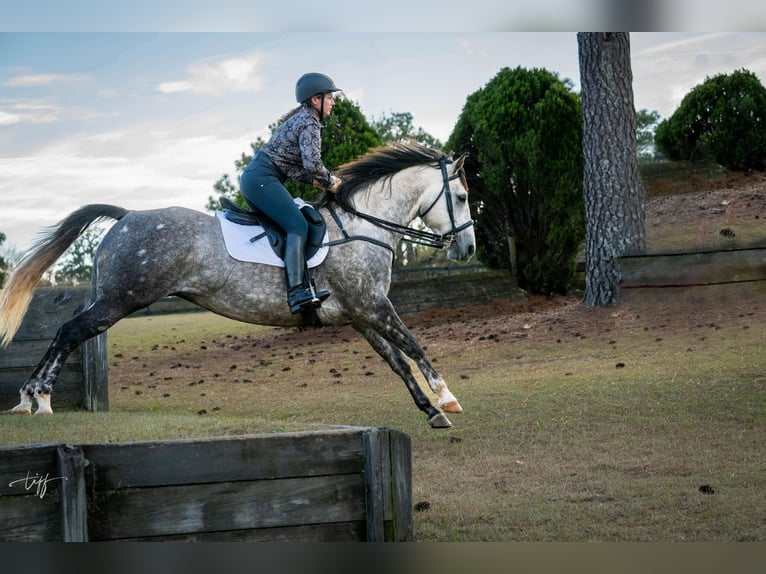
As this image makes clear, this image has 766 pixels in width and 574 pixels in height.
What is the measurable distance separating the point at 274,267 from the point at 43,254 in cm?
99

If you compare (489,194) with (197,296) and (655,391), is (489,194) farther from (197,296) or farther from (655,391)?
(197,296)

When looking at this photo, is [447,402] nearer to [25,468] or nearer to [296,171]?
[296,171]

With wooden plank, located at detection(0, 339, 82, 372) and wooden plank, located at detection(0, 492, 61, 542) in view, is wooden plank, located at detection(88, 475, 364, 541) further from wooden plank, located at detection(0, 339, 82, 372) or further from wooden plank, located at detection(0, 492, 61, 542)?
wooden plank, located at detection(0, 339, 82, 372)

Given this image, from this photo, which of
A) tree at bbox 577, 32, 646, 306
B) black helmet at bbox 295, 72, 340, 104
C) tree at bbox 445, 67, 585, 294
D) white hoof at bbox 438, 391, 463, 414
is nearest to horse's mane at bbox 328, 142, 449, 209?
black helmet at bbox 295, 72, 340, 104

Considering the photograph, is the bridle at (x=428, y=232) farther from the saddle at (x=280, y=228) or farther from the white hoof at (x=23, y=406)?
the white hoof at (x=23, y=406)

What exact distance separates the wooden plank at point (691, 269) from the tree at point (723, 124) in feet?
6.46

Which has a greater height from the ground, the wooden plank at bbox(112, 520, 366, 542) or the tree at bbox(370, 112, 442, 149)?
the tree at bbox(370, 112, 442, 149)

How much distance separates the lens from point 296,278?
3.73 meters

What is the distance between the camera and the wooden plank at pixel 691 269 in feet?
15.1

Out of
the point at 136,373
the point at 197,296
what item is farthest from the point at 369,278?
the point at 136,373

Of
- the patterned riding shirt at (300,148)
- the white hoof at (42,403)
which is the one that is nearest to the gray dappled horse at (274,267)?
the white hoof at (42,403)

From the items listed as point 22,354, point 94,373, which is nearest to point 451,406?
point 94,373

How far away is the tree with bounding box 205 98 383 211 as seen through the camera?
7699 mm

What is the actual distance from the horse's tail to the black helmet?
0.91 m
